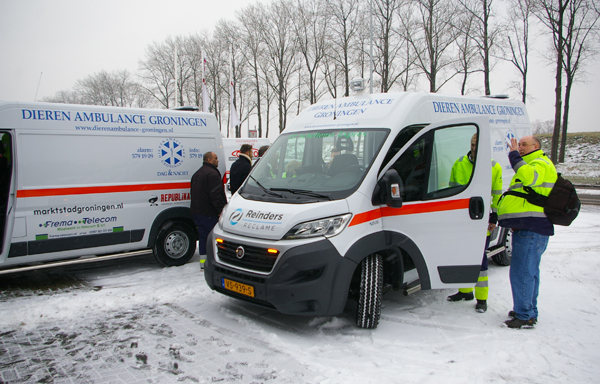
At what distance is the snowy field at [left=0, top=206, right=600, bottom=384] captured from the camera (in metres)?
3.52

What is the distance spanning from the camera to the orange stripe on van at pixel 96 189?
18.8 feet

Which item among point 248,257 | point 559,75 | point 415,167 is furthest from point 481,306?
point 559,75

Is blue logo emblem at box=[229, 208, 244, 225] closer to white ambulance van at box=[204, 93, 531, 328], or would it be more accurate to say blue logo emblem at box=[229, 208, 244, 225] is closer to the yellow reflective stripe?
white ambulance van at box=[204, 93, 531, 328]

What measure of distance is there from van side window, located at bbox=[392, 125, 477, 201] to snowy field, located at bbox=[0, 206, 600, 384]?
4.77ft

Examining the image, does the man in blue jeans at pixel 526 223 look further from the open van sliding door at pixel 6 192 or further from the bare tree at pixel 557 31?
the bare tree at pixel 557 31

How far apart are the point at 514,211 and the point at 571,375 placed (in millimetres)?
1576

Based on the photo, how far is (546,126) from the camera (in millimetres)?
57344

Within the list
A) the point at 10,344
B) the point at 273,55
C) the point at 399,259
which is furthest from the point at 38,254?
the point at 273,55

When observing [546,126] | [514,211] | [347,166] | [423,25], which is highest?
[423,25]

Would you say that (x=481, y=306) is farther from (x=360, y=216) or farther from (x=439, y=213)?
(x=360, y=216)

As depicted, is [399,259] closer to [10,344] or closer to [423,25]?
[10,344]

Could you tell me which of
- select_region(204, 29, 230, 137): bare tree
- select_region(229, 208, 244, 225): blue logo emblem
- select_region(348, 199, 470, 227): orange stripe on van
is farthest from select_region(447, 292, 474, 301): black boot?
select_region(204, 29, 230, 137): bare tree

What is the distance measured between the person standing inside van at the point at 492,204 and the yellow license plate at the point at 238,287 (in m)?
2.42

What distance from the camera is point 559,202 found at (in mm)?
4133
